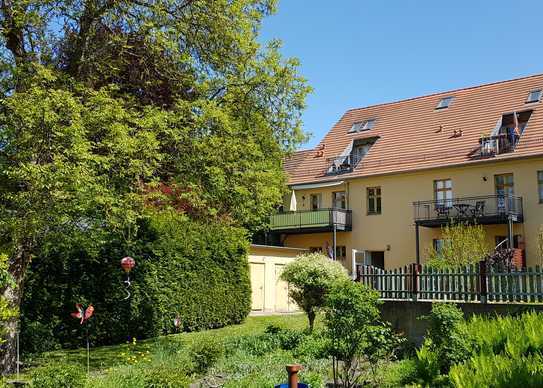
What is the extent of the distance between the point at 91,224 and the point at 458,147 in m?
22.7

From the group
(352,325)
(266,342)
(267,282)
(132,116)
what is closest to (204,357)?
(352,325)

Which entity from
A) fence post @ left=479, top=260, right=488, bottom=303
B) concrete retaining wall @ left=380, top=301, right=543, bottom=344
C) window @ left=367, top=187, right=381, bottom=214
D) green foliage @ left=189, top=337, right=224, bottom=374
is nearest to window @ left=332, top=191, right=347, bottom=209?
window @ left=367, top=187, right=381, bottom=214

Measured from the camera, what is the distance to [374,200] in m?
33.0

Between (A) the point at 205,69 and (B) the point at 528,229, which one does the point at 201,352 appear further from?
(B) the point at 528,229

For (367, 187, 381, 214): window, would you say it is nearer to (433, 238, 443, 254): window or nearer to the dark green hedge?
(433, 238, 443, 254): window

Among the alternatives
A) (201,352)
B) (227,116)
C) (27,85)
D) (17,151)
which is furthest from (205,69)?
(201,352)

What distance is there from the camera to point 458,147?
100 feet

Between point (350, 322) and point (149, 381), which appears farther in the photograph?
point (350, 322)

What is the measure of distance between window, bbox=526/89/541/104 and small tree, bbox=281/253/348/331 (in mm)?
19216

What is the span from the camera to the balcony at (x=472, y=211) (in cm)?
2731

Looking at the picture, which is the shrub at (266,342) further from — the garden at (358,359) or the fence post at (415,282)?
the fence post at (415,282)

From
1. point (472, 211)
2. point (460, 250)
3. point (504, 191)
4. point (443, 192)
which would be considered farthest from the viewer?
point (443, 192)

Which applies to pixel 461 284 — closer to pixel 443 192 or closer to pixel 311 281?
pixel 311 281

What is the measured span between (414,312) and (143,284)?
8.02 m
